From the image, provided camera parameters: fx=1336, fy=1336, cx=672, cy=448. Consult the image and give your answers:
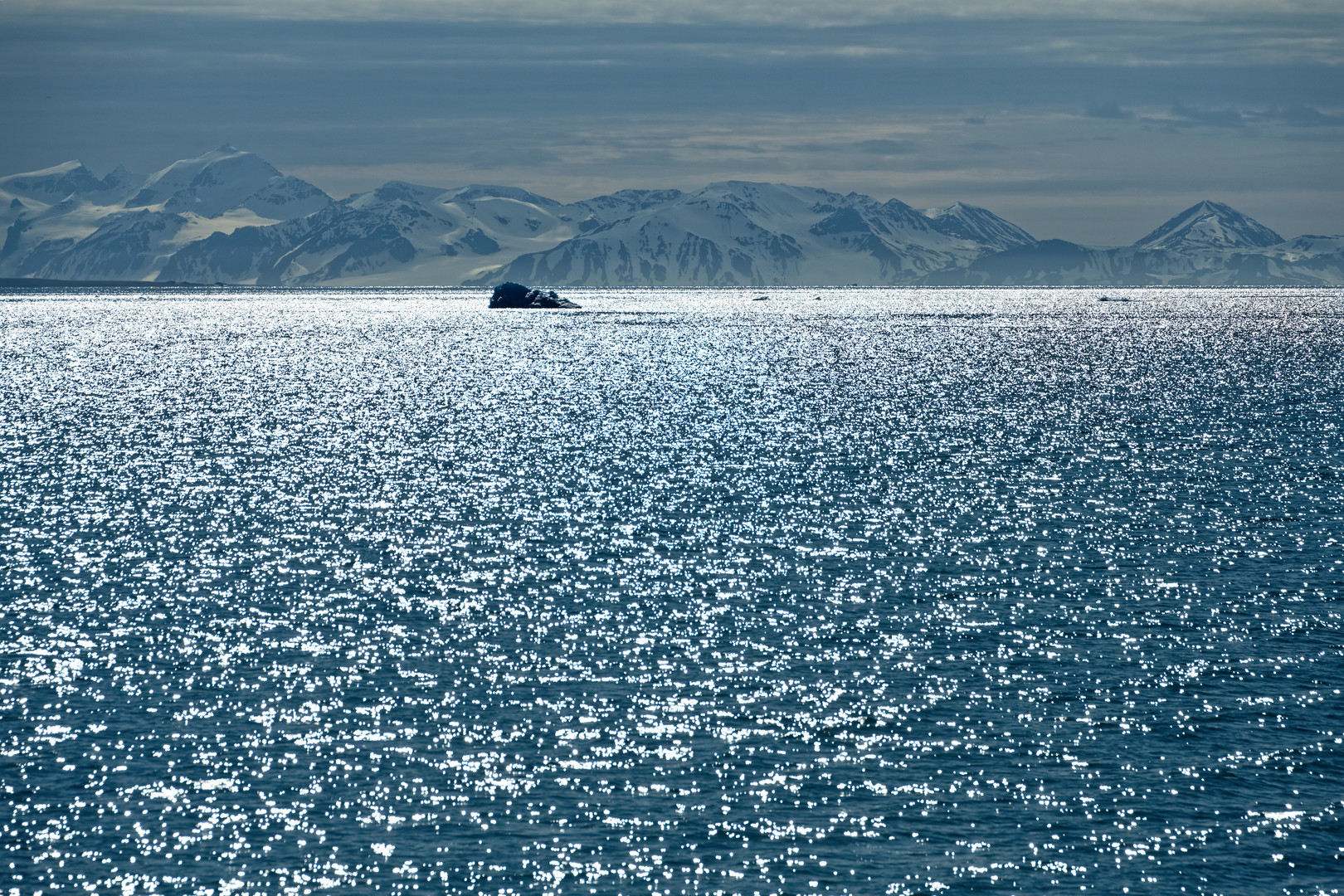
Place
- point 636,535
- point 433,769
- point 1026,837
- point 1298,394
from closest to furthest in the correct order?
point 1026,837, point 433,769, point 636,535, point 1298,394

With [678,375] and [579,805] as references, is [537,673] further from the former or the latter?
[678,375]

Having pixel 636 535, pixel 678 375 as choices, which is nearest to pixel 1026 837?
pixel 636 535

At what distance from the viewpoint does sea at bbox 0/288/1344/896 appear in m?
26.1

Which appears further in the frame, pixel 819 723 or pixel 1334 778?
pixel 819 723

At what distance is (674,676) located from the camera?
38.0m

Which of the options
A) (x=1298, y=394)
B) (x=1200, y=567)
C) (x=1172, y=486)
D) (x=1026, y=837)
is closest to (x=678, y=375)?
(x=1298, y=394)

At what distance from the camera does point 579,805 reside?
2836 centimetres

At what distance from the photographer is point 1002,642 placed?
40875 mm

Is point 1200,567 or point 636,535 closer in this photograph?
→ point 1200,567

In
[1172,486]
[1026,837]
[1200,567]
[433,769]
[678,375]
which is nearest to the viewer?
[1026,837]

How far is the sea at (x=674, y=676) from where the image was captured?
26.1 meters

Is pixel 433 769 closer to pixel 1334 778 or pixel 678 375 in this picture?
pixel 1334 778

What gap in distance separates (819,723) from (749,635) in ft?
29.6

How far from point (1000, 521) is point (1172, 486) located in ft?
52.0
